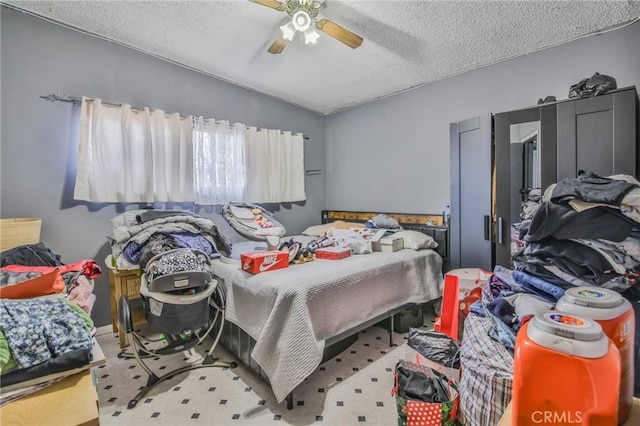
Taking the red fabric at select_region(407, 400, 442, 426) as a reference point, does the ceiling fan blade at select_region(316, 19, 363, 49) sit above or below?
above

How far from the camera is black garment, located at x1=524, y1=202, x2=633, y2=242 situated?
3.38 ft

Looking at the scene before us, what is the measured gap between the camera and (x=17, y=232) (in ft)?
6.48

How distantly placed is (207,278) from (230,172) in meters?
1.82

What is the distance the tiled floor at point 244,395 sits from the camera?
1.60m

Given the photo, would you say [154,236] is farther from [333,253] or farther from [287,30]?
[287,30]

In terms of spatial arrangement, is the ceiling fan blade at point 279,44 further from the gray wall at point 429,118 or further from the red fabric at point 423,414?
the red fabric at point 423,414

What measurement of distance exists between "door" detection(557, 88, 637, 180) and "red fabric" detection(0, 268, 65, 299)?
9.54 feet

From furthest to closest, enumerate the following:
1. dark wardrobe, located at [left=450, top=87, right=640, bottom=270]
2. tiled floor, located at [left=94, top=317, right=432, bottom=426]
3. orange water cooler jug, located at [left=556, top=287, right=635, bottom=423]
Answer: dark wardrobe, located at [left=450, top=87, right=640, bottom=270] → tiled floor, located at [left=94, top=317, right=432, bottom=426] → orange water cooler jug, located at [left=556, top=287, right=635, bottom=423]

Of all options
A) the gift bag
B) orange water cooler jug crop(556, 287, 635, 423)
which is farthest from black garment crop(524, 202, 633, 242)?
the gift bag

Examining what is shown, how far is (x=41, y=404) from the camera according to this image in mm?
823

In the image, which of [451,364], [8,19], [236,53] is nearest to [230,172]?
[236,53]

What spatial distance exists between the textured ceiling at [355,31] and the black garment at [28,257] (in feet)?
6.04

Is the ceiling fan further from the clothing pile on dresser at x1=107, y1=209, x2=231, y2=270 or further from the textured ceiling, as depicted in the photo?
the clothing pile on dresser at x1=107, y1=209, x2=231, y2=270
